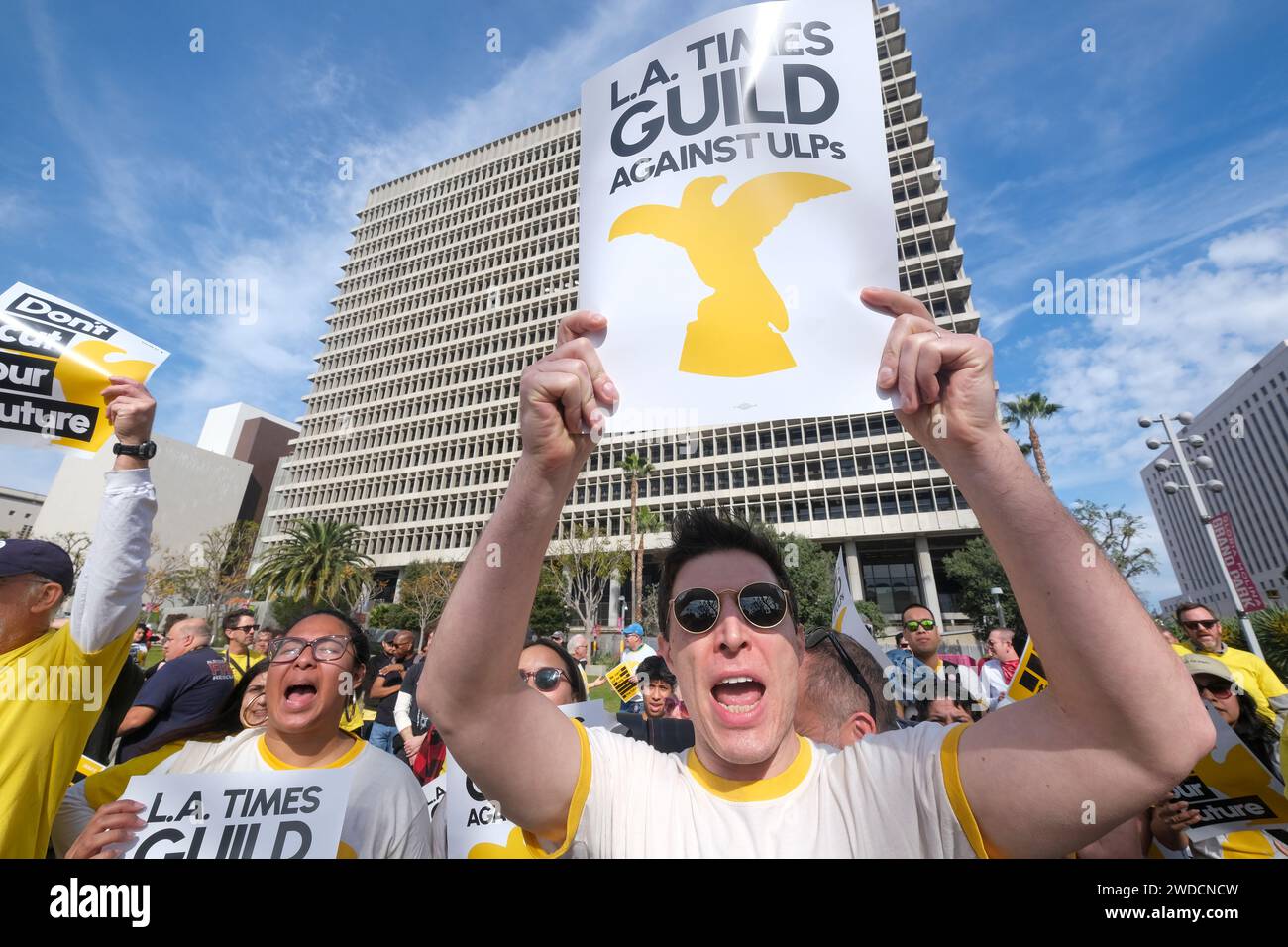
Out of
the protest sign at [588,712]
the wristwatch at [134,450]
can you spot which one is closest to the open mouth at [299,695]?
the wristwatch at [134,450]

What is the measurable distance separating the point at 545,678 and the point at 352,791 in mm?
1650

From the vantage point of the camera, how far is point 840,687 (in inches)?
120

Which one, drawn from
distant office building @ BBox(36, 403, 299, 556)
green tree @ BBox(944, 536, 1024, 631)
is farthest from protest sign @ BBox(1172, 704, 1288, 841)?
distant office building @ BBox(36, 403, 299, 556)

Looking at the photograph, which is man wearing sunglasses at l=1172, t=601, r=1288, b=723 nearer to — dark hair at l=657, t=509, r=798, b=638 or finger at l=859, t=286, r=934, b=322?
dark hair at l=657, t=509, r=798, b=638

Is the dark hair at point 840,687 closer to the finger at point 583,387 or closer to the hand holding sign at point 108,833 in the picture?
the finger at point 583,387

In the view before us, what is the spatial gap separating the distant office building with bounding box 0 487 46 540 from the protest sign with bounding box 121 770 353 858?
10907cm

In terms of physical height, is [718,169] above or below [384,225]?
below

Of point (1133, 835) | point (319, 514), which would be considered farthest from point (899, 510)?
point (319, 514)

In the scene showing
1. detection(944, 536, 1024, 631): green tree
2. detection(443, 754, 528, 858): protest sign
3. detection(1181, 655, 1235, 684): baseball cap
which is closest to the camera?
detection(443, 754, 528, 858): protest sign

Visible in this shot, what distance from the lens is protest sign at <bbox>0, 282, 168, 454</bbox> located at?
285 centimetres
